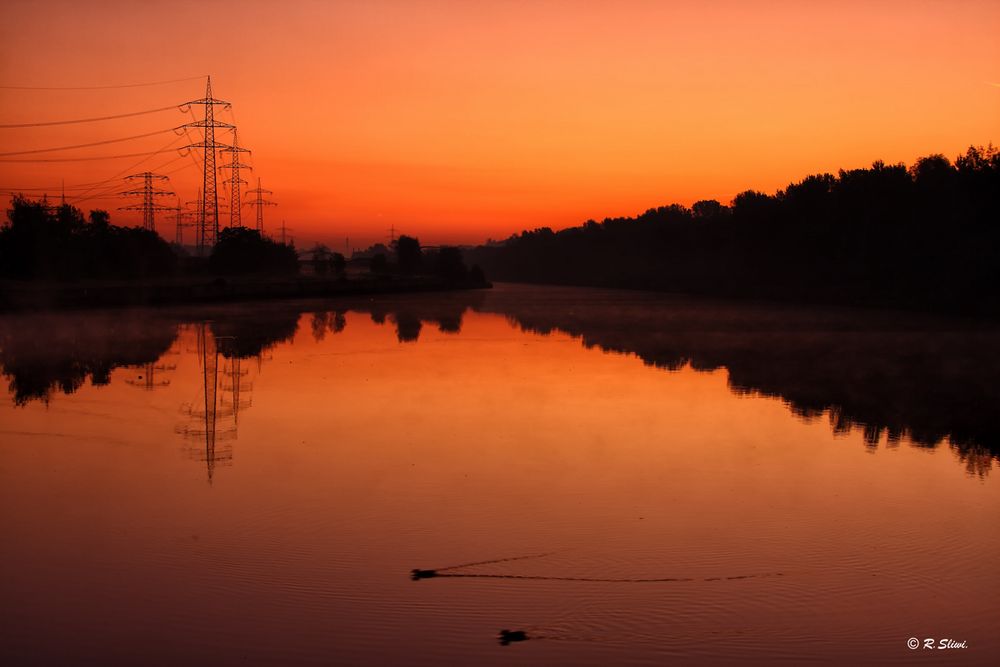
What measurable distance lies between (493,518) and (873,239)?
272 ft

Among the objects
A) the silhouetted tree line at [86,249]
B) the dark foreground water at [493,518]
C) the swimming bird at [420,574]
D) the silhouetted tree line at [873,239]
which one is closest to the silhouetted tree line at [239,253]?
the silhouetted tree line at [86,249]

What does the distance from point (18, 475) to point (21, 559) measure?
191 inches

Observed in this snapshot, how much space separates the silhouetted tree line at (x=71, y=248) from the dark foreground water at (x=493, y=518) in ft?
209

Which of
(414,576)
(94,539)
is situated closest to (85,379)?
(94,539)

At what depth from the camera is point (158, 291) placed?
72.9 m

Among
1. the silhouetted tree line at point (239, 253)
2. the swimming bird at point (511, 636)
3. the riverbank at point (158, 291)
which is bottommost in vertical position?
the swimming bird at point (511, 636)

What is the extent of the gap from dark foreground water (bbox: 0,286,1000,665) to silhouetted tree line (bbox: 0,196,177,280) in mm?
63732

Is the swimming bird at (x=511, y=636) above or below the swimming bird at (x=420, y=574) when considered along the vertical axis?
below

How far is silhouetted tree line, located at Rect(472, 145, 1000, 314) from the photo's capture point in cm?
7225

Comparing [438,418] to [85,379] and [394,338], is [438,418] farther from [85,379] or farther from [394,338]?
[394,338]

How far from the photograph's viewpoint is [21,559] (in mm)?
10906

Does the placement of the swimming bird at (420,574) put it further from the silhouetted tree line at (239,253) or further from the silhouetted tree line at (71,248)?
the silhouetted tree line at (239,253)

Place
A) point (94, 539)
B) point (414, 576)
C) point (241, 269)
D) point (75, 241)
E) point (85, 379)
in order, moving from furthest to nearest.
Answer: point (241, 269) → point (75, 241) → point (85, 379) → point (94, 539) → point (414, 576)

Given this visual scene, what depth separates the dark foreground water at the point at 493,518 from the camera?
8945 mm
